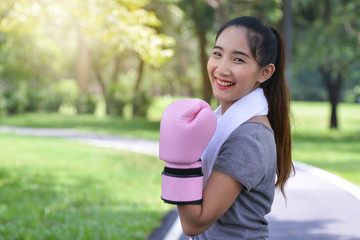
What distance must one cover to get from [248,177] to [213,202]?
16cm

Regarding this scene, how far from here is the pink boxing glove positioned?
185 cm

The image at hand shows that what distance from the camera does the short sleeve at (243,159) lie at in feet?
6.14

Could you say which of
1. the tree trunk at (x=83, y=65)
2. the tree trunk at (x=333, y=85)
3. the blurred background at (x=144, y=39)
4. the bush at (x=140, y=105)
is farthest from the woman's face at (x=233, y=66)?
the tree trunk at (x=83, y=65)

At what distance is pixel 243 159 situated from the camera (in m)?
1.88

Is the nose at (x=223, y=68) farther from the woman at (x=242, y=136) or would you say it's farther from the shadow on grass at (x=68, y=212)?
the shadow on grass at (x=68, y=212)

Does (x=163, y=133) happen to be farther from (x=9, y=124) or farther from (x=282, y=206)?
(x=9, y=124)

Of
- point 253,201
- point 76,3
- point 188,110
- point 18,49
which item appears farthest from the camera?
point 18,49

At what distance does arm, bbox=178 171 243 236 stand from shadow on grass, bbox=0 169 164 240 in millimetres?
4178

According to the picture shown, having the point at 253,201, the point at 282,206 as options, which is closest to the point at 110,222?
the point at 282,206

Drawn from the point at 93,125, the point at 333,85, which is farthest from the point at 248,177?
the point at 333,85

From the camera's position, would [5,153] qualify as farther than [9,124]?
No

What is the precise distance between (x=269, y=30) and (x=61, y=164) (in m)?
11.1

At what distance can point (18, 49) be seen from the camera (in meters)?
25.4

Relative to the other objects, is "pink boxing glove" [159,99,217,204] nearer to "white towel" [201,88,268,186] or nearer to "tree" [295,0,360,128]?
"white towel" [201,88,268,186]
